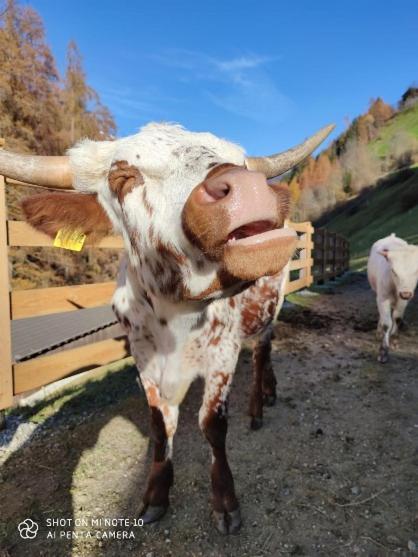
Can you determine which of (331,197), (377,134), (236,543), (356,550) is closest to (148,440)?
(236,543)

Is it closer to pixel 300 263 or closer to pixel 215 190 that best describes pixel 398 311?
pixel 300 263

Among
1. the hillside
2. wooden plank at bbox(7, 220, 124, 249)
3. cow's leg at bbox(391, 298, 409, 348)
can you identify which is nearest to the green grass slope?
the hillside

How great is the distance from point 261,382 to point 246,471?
0.91 metres

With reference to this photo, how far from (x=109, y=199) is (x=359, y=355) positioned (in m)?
4.30

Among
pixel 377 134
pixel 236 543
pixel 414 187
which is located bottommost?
pixel 236 543

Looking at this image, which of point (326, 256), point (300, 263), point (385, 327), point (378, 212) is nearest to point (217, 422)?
point (385, 327)

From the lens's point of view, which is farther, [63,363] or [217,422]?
[63,363]

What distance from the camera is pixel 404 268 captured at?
5.19 metres

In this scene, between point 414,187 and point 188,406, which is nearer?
point 188,406

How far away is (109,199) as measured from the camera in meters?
1.97

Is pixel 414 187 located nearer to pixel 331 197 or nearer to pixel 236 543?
pixel 331 197

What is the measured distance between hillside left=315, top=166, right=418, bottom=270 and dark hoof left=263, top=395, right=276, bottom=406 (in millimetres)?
25811

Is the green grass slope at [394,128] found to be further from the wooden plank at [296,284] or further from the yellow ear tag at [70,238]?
the yellow ear tag at [70,238]

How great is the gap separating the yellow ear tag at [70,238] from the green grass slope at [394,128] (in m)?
75.3
